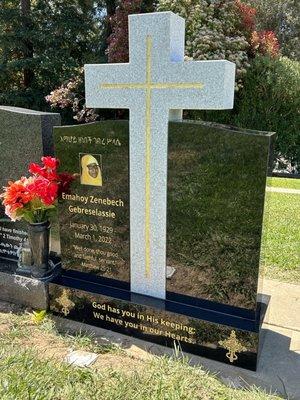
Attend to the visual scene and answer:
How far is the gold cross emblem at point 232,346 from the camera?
9.16 feet

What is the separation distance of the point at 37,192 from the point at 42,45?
12831mm

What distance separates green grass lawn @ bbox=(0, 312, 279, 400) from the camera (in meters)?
2.21

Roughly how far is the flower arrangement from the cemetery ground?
87cm

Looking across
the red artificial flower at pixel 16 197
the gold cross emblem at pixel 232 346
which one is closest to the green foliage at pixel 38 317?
the red artificial flower at pixel 16 197

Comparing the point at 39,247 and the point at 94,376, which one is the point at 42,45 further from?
the point at 94,376

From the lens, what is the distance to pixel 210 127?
280cm

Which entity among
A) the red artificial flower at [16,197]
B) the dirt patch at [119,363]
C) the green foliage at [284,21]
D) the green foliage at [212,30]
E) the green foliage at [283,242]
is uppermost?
the green foliage at [284,21]

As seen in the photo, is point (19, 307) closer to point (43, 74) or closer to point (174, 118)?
point (174, 118)

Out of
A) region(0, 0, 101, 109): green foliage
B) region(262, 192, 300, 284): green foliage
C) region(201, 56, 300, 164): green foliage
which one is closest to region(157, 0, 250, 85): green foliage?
region(201, 56, 300, 164): green foliage

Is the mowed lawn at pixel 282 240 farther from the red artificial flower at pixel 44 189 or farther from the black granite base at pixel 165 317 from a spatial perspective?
the red artificial flower at pixel 44 189

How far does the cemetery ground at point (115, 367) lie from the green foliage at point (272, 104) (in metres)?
8.73

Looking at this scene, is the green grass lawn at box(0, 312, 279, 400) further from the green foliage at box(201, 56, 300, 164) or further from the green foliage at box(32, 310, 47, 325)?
the green foliage at box(201, 56, 300, 164)

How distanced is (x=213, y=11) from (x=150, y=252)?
31.4ft

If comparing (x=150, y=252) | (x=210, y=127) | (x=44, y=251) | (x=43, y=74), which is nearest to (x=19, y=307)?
(x=44, y=251)
